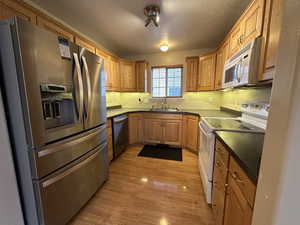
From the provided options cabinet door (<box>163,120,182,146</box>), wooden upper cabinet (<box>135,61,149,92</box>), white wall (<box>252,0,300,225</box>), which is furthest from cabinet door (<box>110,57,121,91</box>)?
white wall (<box>252,0,300,225</box>)

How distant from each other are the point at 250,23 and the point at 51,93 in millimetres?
2127

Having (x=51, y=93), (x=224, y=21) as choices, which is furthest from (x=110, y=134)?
(x=224, y=21)

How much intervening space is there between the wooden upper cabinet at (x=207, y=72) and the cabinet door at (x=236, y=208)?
2.30 m

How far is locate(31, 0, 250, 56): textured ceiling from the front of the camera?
1688 millimetres

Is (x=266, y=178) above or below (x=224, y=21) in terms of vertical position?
below

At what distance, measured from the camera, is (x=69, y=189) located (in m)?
1.29

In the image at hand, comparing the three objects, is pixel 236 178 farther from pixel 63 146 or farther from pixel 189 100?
pixel 189 100

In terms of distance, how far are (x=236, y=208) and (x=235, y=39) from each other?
6.62ft

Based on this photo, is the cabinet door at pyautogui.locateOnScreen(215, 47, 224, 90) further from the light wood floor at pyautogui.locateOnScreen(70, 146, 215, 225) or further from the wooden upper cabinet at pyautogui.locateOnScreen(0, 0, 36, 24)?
the wooden upper cabinet at pyautogui.locateOnScreen(0, 0, 36, 24)

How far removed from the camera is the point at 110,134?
7.92 feet

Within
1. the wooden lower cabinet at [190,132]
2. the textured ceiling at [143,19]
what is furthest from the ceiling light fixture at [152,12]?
the wooden lower cabinet at [190,132]

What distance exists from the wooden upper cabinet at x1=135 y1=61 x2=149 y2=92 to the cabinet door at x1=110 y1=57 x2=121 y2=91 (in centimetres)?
52

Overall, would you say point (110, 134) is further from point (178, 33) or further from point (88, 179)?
point (178, 33)

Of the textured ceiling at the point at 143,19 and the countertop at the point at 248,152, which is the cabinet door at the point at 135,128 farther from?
the countertop at the point at 248,152
